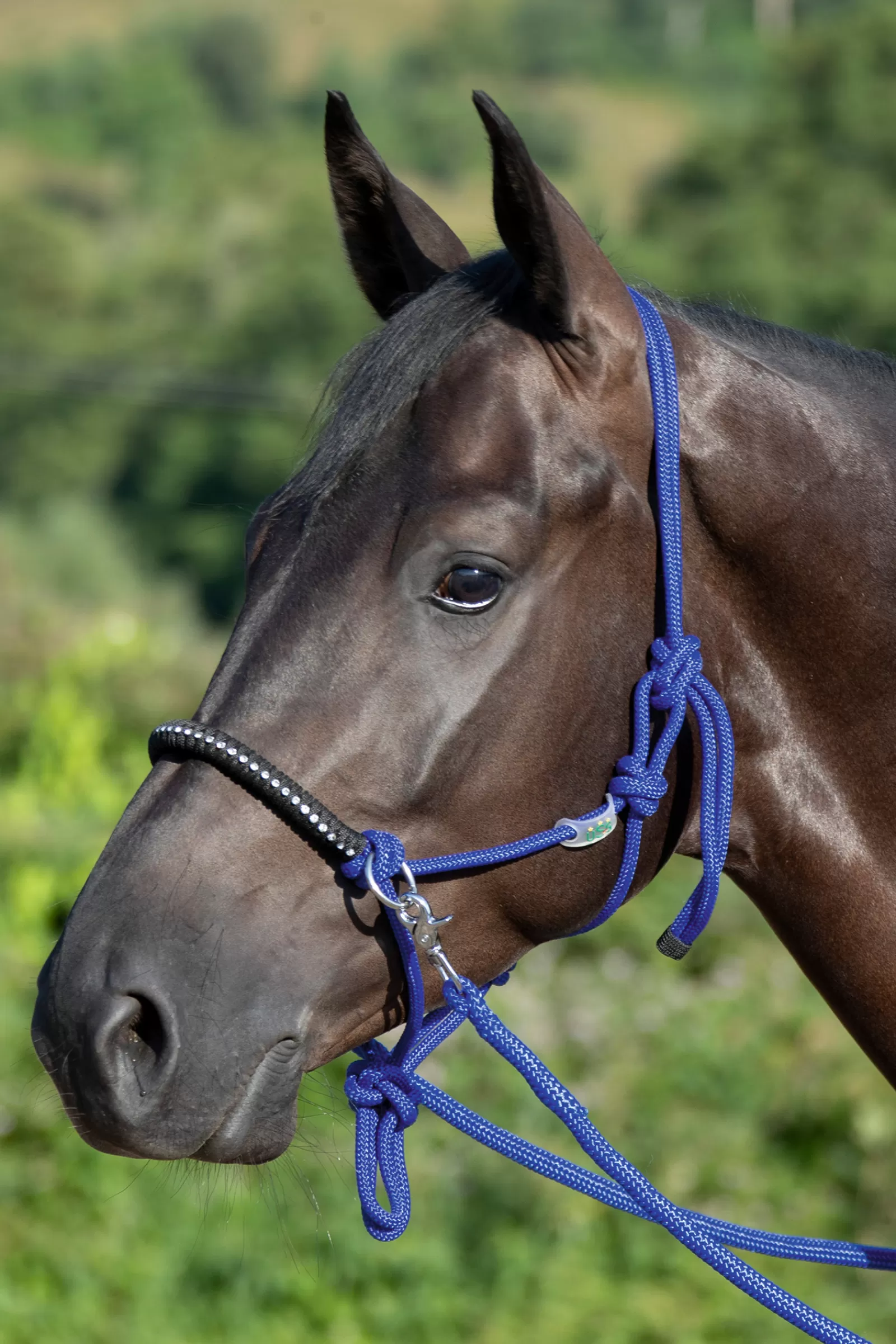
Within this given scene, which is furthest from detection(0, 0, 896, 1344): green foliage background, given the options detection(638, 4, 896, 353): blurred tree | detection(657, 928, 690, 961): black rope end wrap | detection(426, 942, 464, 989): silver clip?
detection(657, 928, 690, 961): black rope end wrap

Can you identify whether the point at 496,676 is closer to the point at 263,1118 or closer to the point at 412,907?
the point at 412,907

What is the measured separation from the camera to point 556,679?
182 cm

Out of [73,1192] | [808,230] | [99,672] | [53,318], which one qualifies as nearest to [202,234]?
[53,318]

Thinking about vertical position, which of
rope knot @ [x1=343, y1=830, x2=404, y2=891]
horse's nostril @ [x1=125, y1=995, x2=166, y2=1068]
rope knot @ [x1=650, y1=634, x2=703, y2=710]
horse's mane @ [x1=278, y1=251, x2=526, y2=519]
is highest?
horse's mane @ [x1=278, y1=251, x2=526, y2=519]

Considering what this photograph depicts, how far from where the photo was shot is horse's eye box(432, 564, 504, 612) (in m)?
1.77

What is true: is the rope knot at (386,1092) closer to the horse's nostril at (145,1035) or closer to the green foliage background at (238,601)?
the green foliage background at (238,601)

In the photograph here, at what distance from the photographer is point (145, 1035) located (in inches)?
67.2

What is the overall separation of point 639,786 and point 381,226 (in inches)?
41.4

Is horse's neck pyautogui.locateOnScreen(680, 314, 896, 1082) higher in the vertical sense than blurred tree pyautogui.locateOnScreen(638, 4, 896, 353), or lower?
higher

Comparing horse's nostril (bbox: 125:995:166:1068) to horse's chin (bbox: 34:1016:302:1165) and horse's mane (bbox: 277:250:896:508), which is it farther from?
horse's mane (bbox: 277:250:896:508)

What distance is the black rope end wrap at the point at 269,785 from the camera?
171 cm

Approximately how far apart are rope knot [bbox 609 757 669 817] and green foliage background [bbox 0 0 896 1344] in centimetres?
71

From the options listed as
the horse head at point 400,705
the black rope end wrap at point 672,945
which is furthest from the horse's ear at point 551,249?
the black rope end wrap at point 672,945

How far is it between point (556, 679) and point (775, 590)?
37 centimetres
